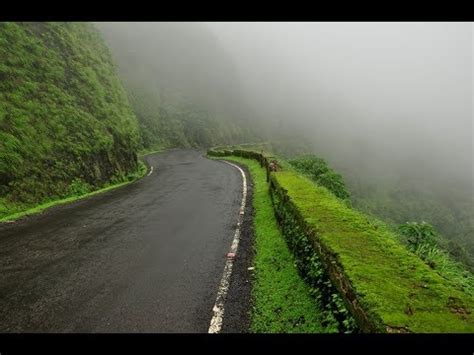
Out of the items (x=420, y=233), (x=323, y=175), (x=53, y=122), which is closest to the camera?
(x=420, y=233)

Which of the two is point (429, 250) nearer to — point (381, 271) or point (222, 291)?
point (381, 271)

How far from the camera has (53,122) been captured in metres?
16.1

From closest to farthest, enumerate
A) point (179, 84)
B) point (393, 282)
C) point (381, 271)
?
1. point (393, 282)
2. point (381, 271)
3. point (179, 84)

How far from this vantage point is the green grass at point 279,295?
4.85m

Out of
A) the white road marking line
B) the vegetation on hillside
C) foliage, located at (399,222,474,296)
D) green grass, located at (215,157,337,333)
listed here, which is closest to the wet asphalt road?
the white road marking line

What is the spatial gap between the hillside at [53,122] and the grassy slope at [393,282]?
977 cm

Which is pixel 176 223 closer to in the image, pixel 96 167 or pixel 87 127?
pixel 96 167

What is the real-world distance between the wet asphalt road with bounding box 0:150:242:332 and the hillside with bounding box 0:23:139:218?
94.2 inches

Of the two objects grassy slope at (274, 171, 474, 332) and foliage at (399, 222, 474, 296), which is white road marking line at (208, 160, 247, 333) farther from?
foliage at (399, 222, 474, 296)

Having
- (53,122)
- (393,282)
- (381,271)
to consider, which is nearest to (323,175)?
(53,122)

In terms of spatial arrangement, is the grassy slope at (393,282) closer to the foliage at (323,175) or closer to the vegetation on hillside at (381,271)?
the vegetation on hillside at (381,271)

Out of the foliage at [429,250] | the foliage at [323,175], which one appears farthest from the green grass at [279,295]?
the foliage at [323,175]

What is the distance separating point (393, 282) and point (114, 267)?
462 centimetres

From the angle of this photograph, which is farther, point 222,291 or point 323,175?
point 323,175
